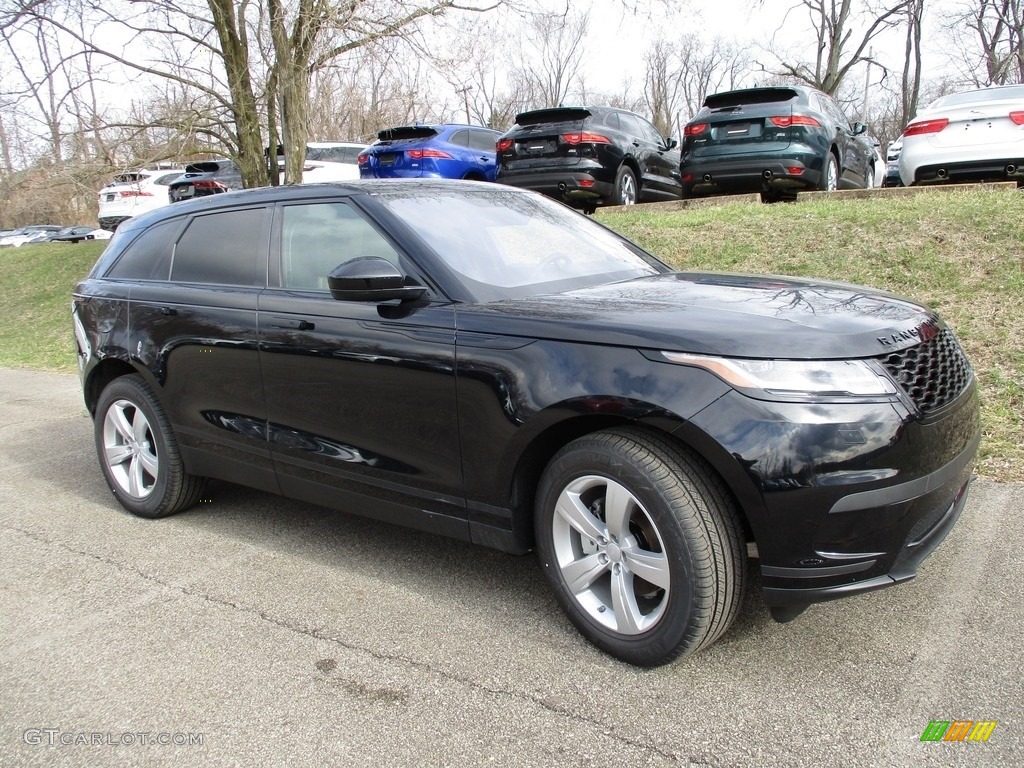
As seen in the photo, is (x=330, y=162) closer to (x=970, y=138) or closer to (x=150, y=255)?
(x=970, y=138)

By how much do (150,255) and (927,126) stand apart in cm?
835

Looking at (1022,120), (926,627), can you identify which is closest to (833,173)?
(1022,120)

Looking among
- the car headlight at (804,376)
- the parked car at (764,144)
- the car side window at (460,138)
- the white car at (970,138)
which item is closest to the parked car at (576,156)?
the parked car at (764,144)

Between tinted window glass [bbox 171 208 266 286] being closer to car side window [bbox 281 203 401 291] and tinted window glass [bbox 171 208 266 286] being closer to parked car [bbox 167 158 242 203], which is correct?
car side window [bbox 281 203 401 291]

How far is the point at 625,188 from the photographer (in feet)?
37.2

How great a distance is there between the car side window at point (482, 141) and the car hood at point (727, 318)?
33.8 feet

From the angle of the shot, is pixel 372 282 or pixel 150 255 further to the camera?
pixel 150 255

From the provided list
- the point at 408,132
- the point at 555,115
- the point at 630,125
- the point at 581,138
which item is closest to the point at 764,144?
the point at 581,138

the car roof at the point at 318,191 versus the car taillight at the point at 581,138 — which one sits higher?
the car taillight at the point at 581,138

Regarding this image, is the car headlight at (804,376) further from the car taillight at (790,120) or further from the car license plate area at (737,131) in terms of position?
the car license plate area at (737,131)

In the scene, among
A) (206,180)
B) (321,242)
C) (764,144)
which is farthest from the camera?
(206,180)

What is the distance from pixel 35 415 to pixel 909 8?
35.4 m

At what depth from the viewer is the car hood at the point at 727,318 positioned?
2.54m

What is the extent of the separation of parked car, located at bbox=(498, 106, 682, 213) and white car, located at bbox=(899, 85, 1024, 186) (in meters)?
3.50
